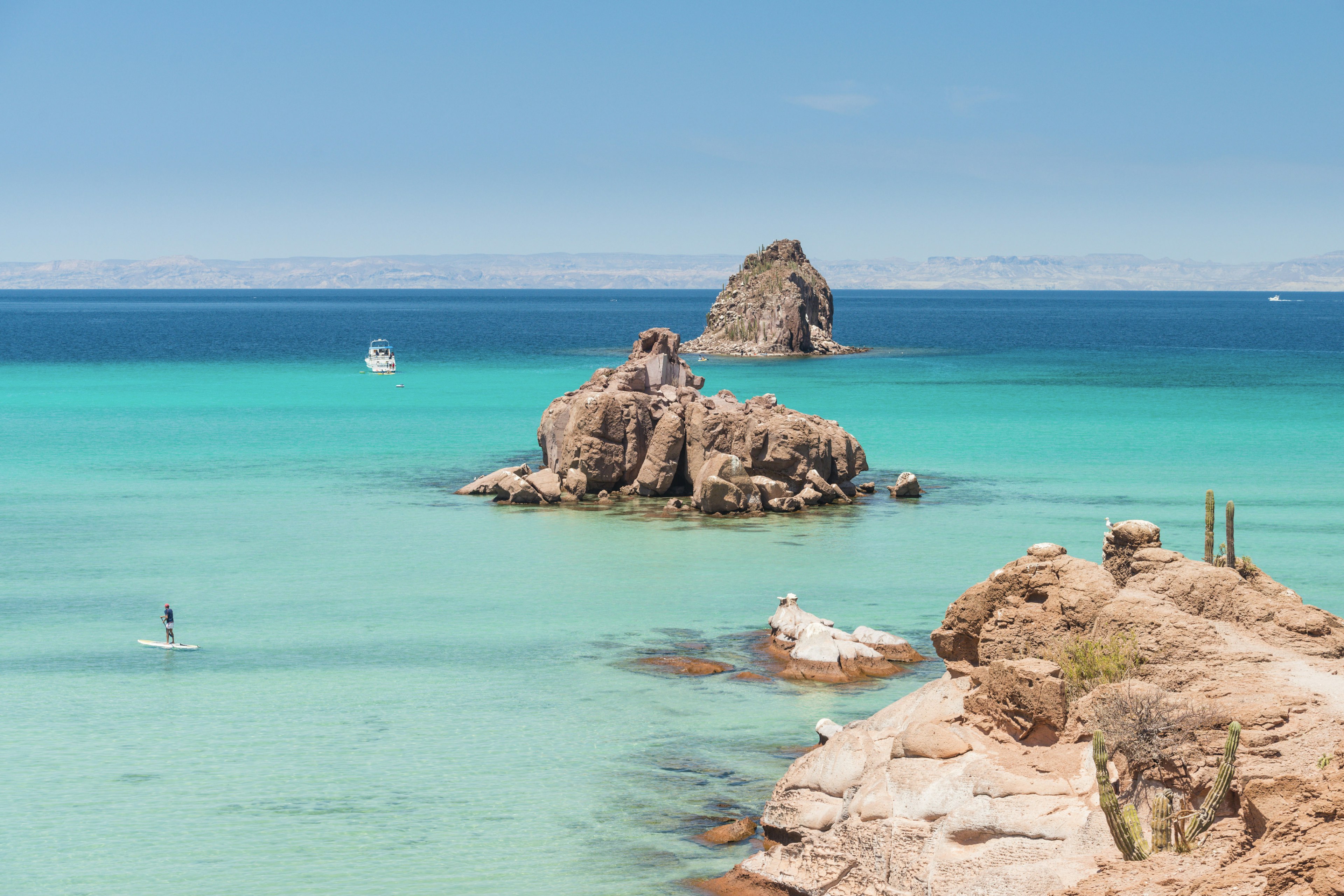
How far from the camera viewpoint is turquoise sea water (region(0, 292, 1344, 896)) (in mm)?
15727

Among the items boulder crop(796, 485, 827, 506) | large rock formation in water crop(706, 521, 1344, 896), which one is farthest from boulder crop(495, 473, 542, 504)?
large rock formation in water crop(706, 521, 1344, 896)

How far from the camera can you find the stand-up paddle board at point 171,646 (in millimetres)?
23938

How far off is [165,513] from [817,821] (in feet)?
95.9

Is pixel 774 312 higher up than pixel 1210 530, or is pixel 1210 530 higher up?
pixel 774 312

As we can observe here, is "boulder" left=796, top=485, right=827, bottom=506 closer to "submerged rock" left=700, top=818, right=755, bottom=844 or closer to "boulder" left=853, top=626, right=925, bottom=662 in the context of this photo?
"boulder" left=853, top=626, right=925, bottom=662

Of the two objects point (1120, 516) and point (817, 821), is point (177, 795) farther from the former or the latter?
point (1120, 516)

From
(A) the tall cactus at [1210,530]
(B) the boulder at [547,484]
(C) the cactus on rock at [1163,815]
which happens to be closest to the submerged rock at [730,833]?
(C) the cactus on rock at [1163,815]

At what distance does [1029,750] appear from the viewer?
12805 millimetres

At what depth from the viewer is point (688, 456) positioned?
40.6 metres

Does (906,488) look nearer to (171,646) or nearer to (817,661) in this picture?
(817,661)

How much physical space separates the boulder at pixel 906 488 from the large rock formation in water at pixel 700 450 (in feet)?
4.18

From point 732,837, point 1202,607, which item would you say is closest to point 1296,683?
point 1202,607

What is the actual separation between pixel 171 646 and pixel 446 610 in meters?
5.44

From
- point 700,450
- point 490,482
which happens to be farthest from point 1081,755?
point 490,482
